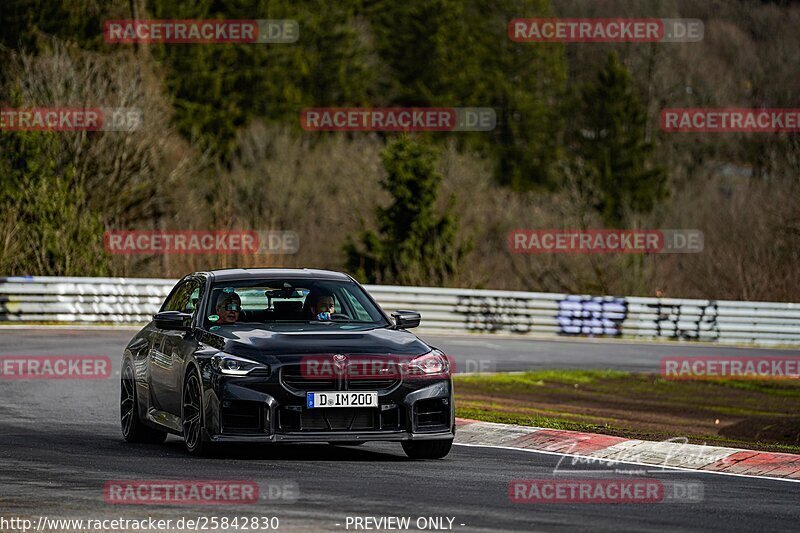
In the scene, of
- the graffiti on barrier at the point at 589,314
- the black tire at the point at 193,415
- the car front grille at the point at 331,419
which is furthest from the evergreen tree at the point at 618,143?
the car front grille at the point at 331,419

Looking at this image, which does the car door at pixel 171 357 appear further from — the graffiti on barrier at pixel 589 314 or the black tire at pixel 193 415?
the graffiti on barrier at pixel 589 314

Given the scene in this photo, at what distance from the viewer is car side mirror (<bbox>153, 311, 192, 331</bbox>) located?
12.7m

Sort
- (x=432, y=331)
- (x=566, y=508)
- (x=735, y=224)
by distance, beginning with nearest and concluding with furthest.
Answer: (x=566, y=508), (x=432, y=331), (x=735, y=224)

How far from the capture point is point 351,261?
43875 mm

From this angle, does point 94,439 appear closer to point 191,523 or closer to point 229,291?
point 229,291

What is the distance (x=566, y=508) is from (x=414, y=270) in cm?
3257

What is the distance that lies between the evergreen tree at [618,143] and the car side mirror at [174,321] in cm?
6820

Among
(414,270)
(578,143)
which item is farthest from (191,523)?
(578,143)

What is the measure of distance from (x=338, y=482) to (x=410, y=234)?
3319 cm

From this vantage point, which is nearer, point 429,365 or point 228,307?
point 429,365

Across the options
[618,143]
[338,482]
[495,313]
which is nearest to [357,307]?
[338,482]

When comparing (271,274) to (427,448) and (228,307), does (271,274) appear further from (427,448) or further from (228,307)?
(427,448)

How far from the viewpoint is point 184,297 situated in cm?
1387

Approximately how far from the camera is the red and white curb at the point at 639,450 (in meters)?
12.3
